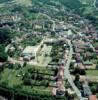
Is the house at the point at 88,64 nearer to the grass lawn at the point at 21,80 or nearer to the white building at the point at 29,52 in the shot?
the grass lawn at the point at 21,80

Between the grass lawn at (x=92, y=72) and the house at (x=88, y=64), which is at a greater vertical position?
the house at (x=88, y=64)

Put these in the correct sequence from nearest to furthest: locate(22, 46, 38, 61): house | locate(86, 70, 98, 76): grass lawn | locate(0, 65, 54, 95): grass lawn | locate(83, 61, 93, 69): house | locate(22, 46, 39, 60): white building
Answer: locate(0, 65, 54, 95): grass lawn < locate(86, 70, 98, 76): grass lawn < locate(83, 61, 93, 69): house < locate(22, 46, 38, 61): house < locate(22, 46, 39, 60): white building

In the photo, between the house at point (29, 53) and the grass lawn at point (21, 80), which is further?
the house at point (29, 53)

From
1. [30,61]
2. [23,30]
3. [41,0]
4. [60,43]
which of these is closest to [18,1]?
[41,0]

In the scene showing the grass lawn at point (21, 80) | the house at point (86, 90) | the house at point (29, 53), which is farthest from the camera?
the house at point (29, 53)

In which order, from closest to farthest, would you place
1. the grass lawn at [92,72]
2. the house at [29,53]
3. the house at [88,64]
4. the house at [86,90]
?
the house at [86,90], the grass lawn at [92,72], the house at [88,64], the house at [29,53]

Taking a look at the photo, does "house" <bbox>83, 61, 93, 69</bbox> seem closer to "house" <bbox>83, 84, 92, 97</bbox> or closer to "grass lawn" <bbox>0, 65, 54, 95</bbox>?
"grass lawn" <bbox>0, 65, 54, 95</bbox>

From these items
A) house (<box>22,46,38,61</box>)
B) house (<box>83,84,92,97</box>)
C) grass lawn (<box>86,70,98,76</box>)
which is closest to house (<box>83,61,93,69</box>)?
grass lawn (<box>86,70,98,76</box>)

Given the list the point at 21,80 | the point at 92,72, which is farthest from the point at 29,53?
the point at 92,72

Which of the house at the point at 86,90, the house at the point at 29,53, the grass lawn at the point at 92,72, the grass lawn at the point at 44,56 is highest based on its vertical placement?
the house at the point at 29,53

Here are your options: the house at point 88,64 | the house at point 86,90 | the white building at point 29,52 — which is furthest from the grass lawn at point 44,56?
the house at point 86,90

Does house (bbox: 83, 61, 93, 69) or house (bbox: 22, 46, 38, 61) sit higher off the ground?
house (bbox: 22, 46, 38, 61)
